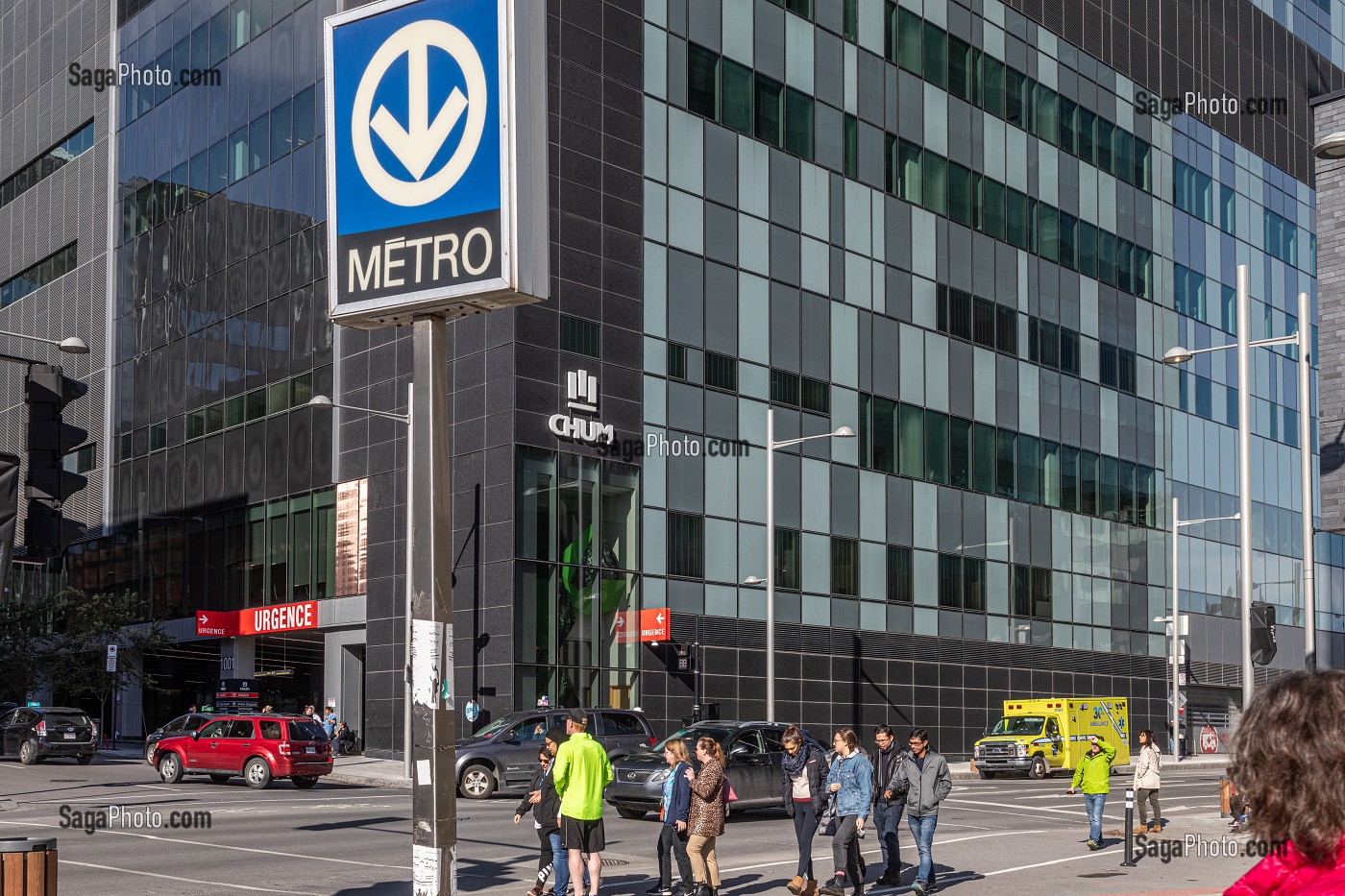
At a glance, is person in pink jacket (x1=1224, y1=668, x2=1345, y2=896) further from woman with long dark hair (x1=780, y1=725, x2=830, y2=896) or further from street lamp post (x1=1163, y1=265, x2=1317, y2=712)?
street lamp post (x1=1163, y1=265, x2=1317, y2=712)

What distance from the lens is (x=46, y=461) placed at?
35.4 ft

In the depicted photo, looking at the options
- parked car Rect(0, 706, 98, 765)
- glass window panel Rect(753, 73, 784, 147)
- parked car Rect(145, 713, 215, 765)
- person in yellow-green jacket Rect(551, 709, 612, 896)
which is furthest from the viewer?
glass window panel Rect(753, 73, 784, 147)

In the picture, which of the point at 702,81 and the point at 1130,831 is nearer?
the point at 1130,831

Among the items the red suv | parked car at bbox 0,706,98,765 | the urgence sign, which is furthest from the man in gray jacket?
parked car at bbox 0,706,98,765

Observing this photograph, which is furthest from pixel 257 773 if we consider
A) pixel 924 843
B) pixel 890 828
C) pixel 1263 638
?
pixel 1263 638

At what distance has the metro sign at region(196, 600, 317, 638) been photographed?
48844mm

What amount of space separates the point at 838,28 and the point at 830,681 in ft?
71.0

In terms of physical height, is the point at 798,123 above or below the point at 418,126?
above

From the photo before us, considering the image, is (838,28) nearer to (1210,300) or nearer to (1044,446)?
(1044,446)

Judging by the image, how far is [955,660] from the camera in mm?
55188

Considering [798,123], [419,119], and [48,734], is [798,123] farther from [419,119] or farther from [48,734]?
[419,119]

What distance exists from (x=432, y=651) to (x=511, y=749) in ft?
83.1

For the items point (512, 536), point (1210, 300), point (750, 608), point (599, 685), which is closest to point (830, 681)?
point (750, 608)

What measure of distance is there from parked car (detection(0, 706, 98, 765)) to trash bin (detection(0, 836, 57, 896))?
3458 cm
